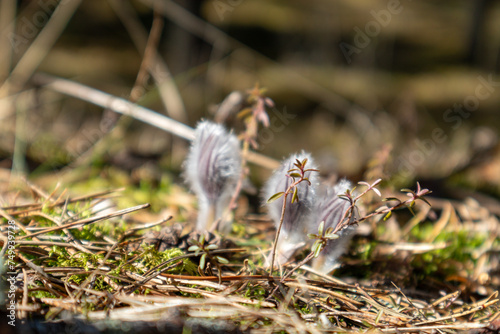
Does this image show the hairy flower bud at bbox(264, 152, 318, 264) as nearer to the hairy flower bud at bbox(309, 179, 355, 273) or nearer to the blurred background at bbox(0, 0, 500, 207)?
the hairy flower bud at bbox(309, 179, 355, 273)

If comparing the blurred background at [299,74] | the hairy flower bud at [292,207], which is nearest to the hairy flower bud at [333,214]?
the hairy flower bud at [292,207]

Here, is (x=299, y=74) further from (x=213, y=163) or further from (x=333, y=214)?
(x=333, y=214)

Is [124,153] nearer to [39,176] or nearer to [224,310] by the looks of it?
[39,176]

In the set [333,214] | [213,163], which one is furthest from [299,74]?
[333,214]

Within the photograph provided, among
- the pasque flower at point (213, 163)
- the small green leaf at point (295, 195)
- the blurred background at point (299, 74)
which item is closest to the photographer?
the small green leaf at point (295, 195)

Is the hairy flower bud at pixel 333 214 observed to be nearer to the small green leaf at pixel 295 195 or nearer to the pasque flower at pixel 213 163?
the small green leaf at pixel 295 195

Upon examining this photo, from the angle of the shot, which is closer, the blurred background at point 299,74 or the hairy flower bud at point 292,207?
the hairy flower bud at point 292,207

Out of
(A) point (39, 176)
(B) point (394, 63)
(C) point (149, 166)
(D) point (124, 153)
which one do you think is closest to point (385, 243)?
(C) point (149, 166)
